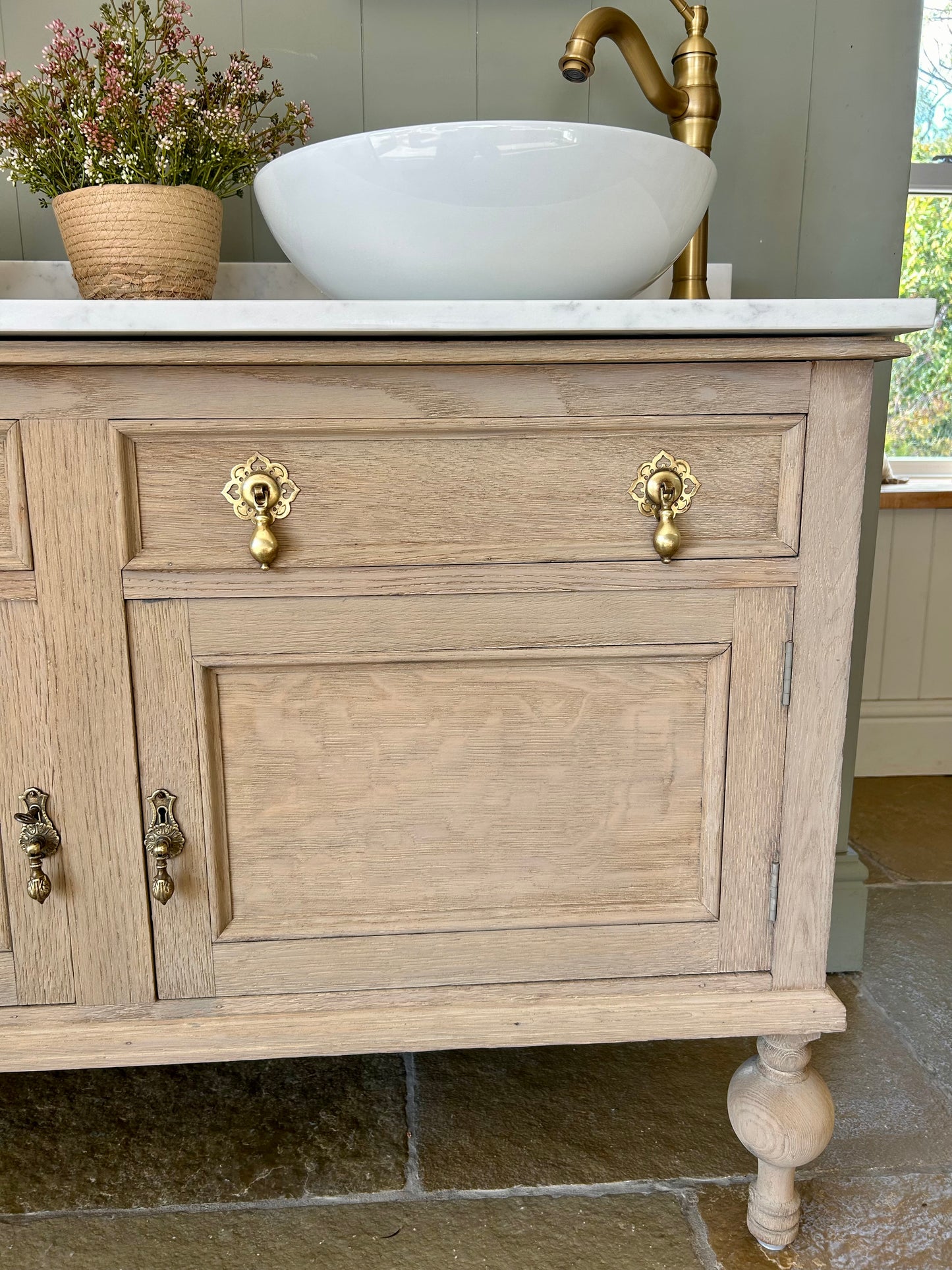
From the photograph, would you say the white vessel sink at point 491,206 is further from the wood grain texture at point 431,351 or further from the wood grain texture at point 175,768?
the wood grain texture at point 175,768

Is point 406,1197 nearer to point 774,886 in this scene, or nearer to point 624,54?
point 774,886

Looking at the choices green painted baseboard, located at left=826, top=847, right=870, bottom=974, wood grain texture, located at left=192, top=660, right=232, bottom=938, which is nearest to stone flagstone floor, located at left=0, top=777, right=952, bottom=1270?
green painted baseboard, located at left=826, top=847, right=870, bottom=974

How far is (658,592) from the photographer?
0.69 meters

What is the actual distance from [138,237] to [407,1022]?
2.28 feet

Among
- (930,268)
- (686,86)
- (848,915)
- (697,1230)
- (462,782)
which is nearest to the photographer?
(462,782)

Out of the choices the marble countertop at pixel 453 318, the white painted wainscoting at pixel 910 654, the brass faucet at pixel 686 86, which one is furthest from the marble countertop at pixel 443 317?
the white painted wainscoting at pixel 910 654

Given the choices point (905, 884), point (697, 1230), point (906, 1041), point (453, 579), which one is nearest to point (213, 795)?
point (453, 579)

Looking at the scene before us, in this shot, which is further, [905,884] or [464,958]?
[905,884]

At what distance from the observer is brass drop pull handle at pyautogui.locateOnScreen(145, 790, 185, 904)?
0.69 meters

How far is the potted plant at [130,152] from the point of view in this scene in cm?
79

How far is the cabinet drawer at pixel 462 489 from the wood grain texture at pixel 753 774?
55mm

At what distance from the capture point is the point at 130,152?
2.64 ft

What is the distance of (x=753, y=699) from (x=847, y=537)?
0.46ft

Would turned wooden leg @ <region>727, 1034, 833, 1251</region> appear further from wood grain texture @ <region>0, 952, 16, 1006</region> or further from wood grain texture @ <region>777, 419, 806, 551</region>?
wood grain texture @ <region>0, 952, 16, 1006</region>
